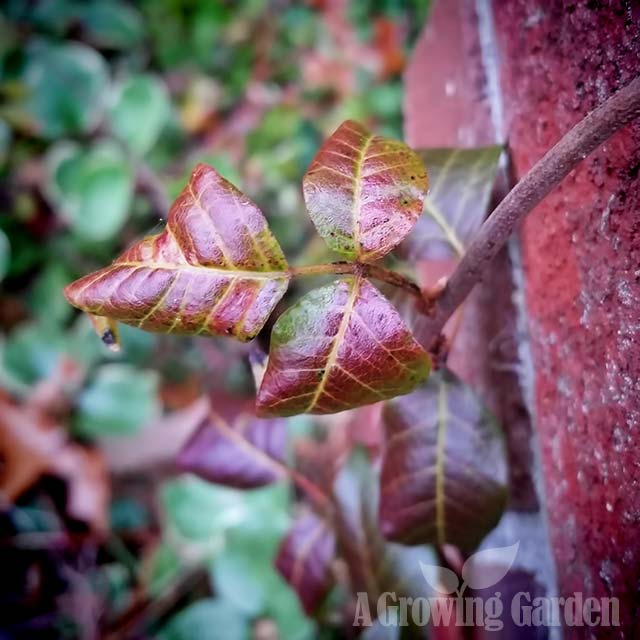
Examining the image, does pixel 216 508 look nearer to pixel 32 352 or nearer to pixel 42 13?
pixel 32 352

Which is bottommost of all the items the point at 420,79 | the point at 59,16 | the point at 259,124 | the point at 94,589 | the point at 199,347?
the point at 94,589

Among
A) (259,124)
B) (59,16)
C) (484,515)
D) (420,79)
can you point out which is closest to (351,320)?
(484,515)

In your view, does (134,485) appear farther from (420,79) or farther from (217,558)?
(420,79)

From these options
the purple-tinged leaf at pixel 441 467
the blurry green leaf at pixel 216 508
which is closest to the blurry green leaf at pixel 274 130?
the blurry green leaf at pixel 216 508

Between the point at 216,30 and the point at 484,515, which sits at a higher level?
the point at 216,30

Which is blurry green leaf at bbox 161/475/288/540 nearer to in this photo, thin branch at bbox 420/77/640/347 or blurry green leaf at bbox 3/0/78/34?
thin branch at bbox 420/77/640/347

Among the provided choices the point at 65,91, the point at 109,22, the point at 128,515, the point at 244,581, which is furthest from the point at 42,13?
the point at 244,581
